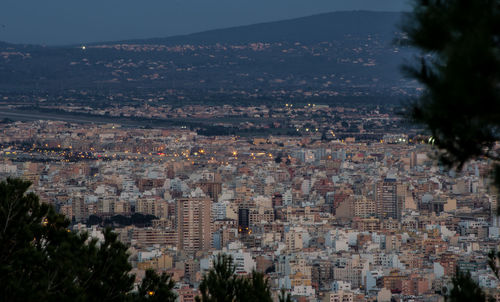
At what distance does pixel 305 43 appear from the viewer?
6788cm

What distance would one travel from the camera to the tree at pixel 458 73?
2.00m

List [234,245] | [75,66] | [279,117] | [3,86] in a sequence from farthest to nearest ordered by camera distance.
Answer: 1. [75,66]
2. [3,86]
3. [279,117]
4. [234,245]

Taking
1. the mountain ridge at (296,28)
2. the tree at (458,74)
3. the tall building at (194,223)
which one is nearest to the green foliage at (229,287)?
the tree at (458,74)

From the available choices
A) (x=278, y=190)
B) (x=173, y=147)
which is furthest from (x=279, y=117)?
(x=278, y=190)

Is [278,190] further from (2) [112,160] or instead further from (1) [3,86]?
(1) [3,86]

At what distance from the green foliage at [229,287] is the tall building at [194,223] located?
54.4ft

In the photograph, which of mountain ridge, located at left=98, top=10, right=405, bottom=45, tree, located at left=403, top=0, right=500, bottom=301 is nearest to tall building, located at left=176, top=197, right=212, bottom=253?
tree, located at left=403, top=0, right=500, bottom=301

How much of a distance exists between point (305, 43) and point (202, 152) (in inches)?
1161

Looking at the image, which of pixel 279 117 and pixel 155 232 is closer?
pixel 155 232

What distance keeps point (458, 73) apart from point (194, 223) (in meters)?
21.8

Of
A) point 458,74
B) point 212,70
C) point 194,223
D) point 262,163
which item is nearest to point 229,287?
point 458,74

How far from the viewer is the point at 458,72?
1.98 meters

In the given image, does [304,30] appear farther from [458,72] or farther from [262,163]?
[458,72]

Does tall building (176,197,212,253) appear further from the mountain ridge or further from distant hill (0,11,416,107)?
the mountain ridge
